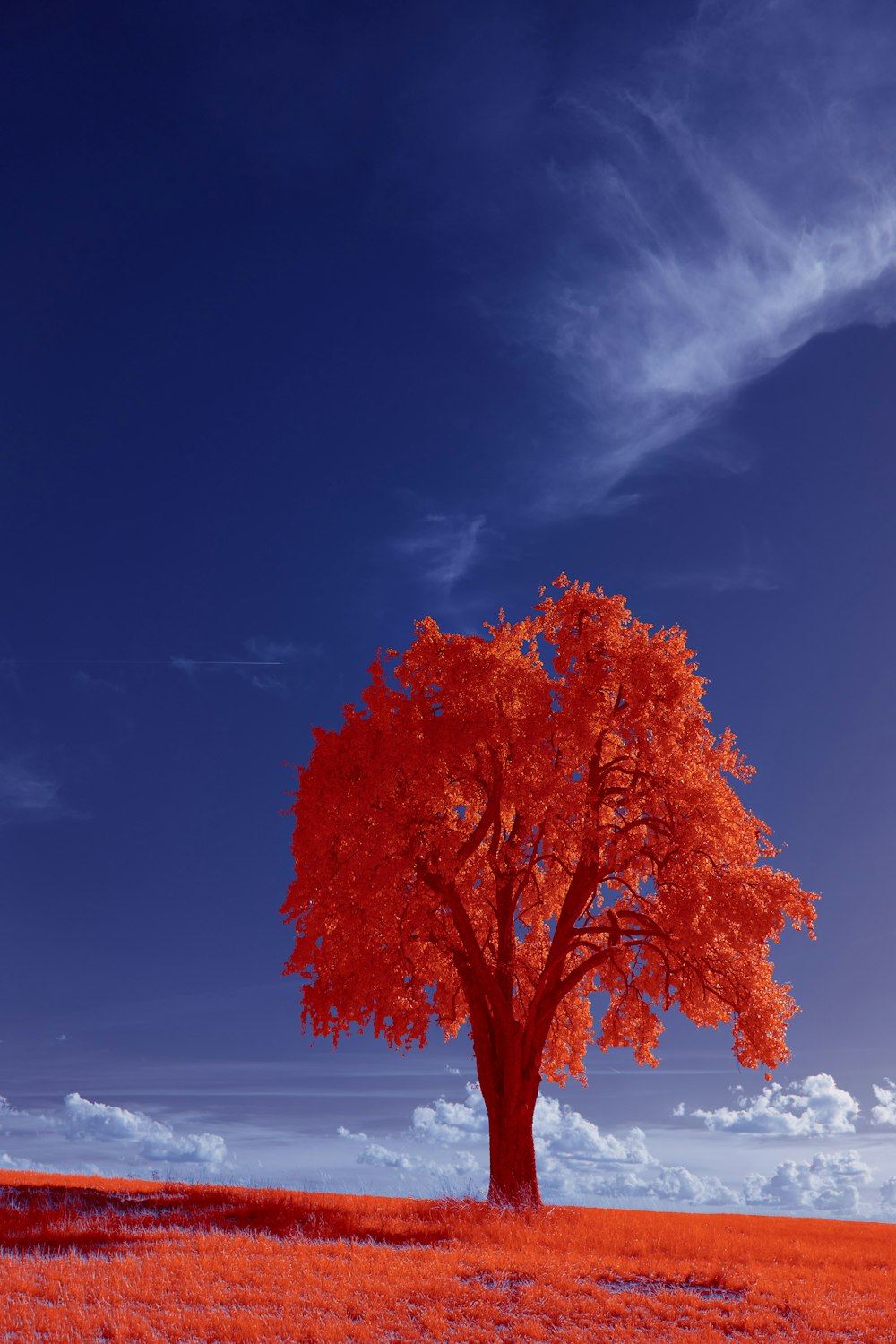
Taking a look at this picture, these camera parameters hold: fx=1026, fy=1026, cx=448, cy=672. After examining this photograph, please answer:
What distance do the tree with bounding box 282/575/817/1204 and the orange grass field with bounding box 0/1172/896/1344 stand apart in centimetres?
436

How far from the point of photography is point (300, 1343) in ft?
42.7

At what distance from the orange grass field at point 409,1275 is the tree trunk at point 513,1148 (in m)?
0.96

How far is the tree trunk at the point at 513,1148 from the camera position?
25281 millimetres

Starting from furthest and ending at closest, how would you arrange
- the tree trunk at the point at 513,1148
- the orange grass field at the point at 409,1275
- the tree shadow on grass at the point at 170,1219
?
the tree trunk at the point at 513,1148 < the tree shadow on grass at the point at 170,1219 < the orange grass field at the point at 409,1275

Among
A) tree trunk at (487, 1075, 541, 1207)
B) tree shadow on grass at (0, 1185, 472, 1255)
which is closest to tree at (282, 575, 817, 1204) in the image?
tree trunk at (487, 1075, 541, 1207)

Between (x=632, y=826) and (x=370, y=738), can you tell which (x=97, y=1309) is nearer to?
(x=370, y=738)

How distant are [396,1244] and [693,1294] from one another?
594cm

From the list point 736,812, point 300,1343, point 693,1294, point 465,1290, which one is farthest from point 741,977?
point 300,1343

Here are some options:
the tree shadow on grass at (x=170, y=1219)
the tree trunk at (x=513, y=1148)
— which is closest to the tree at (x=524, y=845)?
the tree trunk at (x=513, y=1148)

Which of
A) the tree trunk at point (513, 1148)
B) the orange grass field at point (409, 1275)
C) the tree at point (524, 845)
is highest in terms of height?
the tree at point (524, 845)

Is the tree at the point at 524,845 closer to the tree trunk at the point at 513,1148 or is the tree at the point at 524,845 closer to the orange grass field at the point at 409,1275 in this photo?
the tree trunk at the point at 513,1148

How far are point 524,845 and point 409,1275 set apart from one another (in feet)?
42.7

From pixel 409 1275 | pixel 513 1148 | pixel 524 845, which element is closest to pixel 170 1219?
pixel 409 1275

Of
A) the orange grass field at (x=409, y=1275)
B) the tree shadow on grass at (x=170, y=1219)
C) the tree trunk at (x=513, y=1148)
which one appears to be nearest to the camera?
the orange grass field at (x=409, y=1275)
